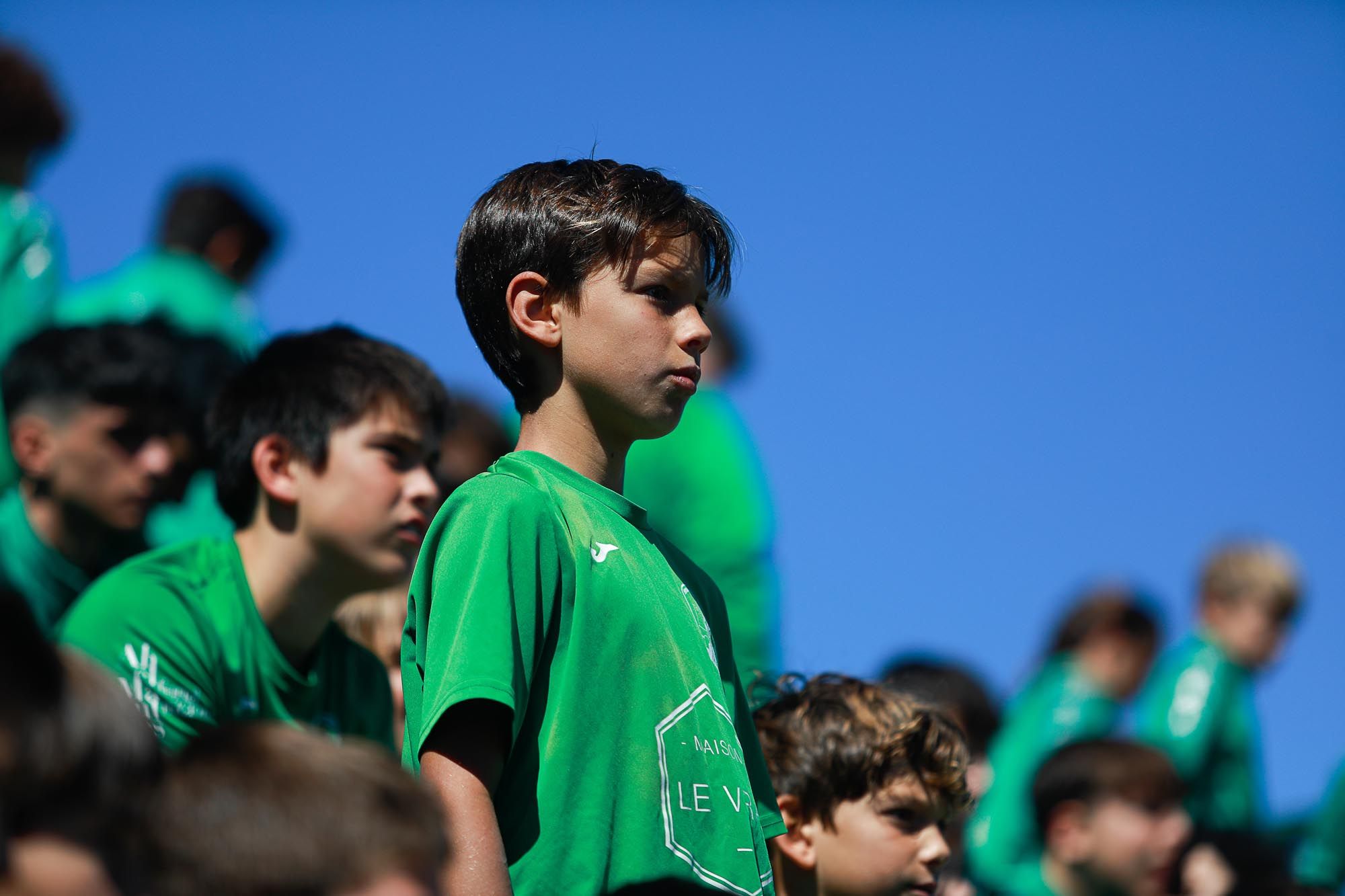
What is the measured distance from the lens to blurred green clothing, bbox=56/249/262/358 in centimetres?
633

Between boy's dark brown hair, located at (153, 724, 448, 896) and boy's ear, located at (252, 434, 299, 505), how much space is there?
8.00 ft

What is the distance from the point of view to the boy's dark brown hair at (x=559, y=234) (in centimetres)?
278

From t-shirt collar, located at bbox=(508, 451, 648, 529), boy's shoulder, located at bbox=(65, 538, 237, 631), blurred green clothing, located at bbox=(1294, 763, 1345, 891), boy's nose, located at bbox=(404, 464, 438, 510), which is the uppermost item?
t-shirt collar, located at bbox=(508, 451, 648, 529)

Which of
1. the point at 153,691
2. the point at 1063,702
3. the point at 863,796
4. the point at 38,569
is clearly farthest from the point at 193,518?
the point at 1063,702

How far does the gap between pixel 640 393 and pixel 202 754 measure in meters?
1.02

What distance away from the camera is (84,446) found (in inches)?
200

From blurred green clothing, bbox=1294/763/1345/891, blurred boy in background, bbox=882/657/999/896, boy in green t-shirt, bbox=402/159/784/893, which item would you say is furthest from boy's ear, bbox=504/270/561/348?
blurred green clothing, bbox=1294/763/1345/891

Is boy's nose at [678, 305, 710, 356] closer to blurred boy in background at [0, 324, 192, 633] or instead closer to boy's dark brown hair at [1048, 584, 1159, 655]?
blurred boy in background at [0, 324, 192, 633]

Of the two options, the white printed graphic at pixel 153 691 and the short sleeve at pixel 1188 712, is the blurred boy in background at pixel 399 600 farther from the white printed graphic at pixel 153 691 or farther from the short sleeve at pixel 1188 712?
the short sleeve at pixel 1188 712

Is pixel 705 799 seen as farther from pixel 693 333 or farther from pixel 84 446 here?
pixel 84 446

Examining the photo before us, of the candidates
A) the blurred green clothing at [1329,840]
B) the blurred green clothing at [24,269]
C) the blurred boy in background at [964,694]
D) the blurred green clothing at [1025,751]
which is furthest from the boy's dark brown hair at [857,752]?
the blurred green clothing at [1329,840]

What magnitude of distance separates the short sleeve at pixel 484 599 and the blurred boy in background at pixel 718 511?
300 centimetres

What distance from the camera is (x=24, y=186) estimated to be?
19.6 feet

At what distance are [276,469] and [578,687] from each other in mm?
2137
